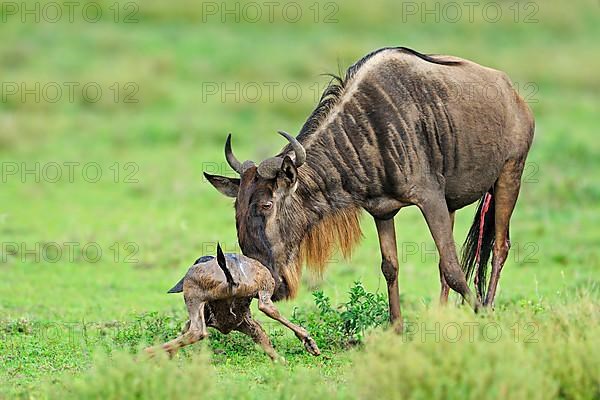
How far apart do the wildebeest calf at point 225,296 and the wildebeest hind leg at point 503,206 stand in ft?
6.68

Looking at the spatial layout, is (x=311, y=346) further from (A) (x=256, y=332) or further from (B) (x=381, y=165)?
(B) (x=381, y=165)

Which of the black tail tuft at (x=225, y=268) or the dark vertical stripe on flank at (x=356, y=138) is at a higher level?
the dark vertical stripe on flank at (x=356, y=138)

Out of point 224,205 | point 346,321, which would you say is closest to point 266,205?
point 346,321

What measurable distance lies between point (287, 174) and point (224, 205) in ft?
24.3

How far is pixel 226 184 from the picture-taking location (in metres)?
7.74

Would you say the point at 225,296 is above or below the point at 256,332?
above

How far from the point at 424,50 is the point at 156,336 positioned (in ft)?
58.2

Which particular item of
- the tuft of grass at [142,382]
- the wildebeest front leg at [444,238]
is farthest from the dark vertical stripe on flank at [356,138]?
the tuft of grass at [142,382]

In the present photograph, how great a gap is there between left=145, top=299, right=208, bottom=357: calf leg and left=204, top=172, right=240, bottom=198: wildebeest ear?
38.6 inches

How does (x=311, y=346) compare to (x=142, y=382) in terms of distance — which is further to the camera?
(x=311, y=346)

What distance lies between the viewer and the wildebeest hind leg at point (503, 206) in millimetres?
8680

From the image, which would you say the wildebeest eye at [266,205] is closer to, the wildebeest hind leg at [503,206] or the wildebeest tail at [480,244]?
the wildebeest hind leg at [503,206]

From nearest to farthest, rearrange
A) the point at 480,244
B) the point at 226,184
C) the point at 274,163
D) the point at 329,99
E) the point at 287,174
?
the point at 274,163 < the point at 287,174 < the point at 226,184 < the point at 329,99 < the point at 480,244

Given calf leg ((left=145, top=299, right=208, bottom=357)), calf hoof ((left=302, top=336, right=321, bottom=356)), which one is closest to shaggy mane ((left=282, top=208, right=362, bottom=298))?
calf hoof ((left=302, top=336, right=321, bottom=356))
